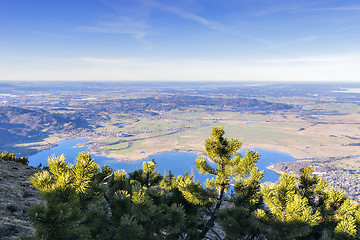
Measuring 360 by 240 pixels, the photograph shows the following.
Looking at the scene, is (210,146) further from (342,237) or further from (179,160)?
(179,160)

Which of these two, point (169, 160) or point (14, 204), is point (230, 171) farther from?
point (169, 160)

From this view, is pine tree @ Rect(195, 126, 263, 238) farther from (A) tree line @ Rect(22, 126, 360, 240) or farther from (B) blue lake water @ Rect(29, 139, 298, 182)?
(B) blue lake water @ Rect(29, 139, 298, 182)

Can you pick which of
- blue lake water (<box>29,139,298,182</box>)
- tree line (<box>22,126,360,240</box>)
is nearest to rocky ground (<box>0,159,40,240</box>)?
tree line (<box>22,126,360,240</box>)

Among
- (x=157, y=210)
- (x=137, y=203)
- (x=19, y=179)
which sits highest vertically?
(x=137, y=203)

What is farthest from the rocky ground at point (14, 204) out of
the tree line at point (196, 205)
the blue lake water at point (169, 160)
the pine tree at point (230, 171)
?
the blue lake water at point (169, 160)

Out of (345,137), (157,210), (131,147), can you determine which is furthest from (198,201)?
(345,137)

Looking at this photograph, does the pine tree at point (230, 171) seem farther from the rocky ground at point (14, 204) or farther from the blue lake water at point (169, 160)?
the blue lake water at point (169, 160)
